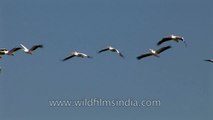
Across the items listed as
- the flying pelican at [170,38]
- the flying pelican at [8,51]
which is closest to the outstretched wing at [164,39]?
the flying pelican at [170,38]

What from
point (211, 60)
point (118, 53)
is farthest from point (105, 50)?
point (211, 60)

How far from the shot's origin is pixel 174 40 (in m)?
47.6

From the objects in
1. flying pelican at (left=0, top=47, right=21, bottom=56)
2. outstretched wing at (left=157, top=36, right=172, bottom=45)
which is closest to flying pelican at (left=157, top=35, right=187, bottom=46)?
outstretched wing at (left=157, top=36, right=172, bottom=45)

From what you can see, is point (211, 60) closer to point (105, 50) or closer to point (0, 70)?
point (105, 50)

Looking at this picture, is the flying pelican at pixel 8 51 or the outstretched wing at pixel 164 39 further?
the flying pelican at pixel 8 51

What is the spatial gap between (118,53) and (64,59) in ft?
13.4

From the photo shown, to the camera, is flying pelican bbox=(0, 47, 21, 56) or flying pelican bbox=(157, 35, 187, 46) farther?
flying pelican bbox=(0, 47, 21, 56)

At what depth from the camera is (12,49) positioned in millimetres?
49906

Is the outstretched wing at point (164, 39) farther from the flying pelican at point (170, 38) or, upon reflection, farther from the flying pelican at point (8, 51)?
→ the flying pelican at point (8, 51)

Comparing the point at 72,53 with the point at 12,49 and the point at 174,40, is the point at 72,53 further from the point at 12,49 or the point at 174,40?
the point at 174,40

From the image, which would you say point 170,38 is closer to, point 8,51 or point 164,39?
point 164,39

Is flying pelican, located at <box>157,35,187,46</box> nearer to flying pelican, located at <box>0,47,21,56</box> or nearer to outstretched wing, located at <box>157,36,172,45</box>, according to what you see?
outstretched wing, located at <box>157,36,172,45</box>

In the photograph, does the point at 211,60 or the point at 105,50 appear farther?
the point at 105,50

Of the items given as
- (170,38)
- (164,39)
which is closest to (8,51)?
(164,39)
